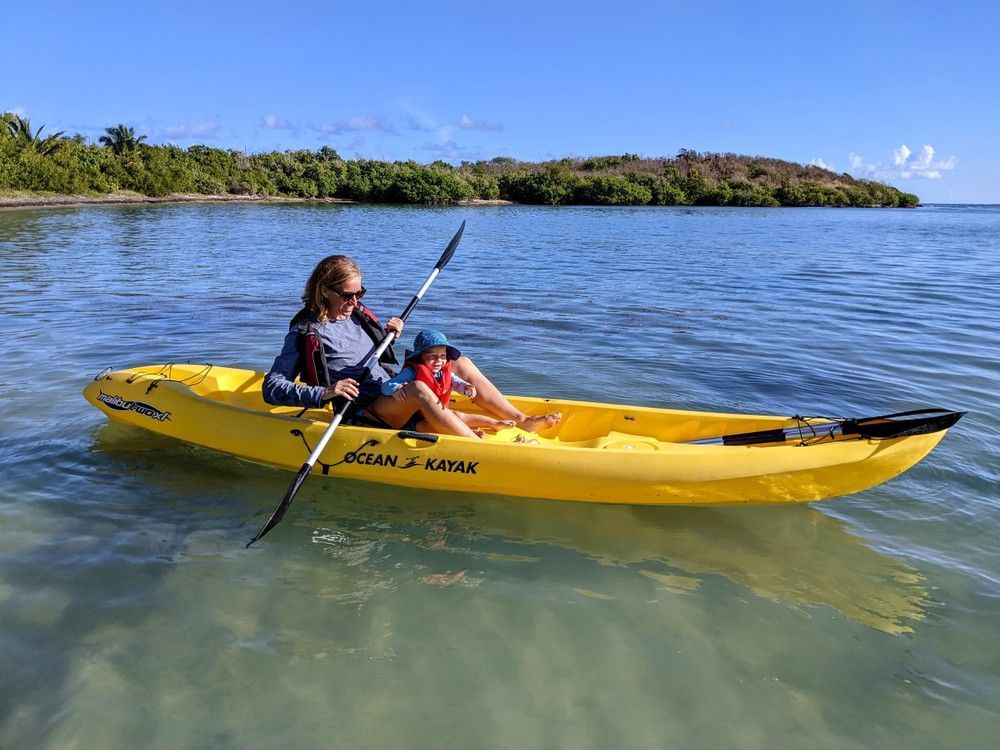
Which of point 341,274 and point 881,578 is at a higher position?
point 341,274

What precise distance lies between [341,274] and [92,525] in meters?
2.01

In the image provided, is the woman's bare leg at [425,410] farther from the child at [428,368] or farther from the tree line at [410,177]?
the tree line at [410,177]

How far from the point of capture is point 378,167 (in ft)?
193

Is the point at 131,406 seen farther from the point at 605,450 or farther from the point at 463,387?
the point at 605,450

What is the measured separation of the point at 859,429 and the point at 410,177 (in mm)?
54291

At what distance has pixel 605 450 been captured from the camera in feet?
14.3

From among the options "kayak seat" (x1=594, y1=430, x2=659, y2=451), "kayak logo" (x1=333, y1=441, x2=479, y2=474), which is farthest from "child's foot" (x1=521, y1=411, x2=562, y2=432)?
"kayak logo" (x1=333, y1=441, x2=479, y2=474)

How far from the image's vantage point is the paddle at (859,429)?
4.05 metres

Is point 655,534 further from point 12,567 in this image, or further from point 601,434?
point 12,567

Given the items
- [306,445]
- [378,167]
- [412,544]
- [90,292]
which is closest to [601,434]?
[412,544]

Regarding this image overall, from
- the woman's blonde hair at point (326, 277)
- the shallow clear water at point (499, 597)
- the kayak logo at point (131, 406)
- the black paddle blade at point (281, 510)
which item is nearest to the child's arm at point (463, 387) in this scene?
the shallow clear water at point (499, 597)

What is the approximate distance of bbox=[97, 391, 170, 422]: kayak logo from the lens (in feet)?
17.2

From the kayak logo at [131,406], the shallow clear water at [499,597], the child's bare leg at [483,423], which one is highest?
the child's bare leg at [483,423]

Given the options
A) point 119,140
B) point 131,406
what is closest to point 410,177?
point 119,140
